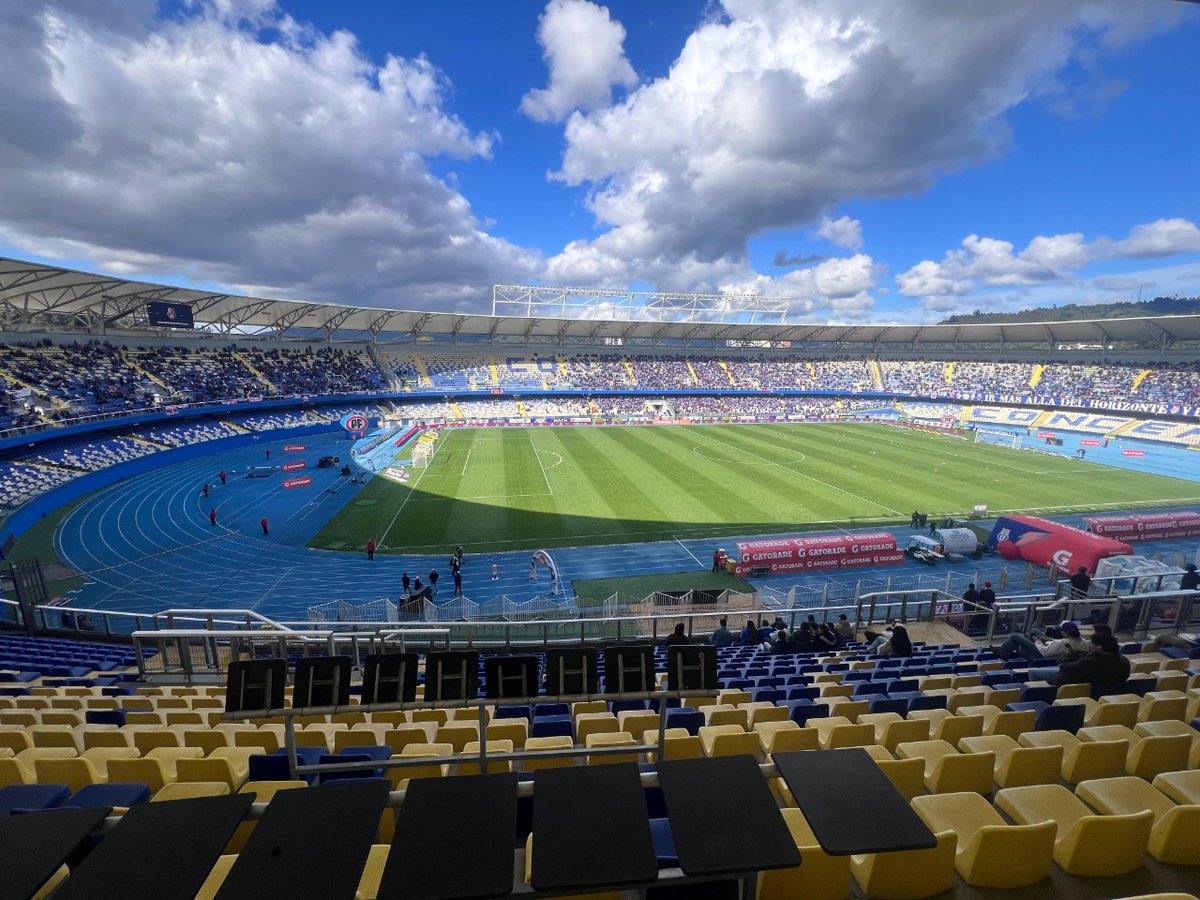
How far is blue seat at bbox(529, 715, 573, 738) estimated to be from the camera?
20.3 ft

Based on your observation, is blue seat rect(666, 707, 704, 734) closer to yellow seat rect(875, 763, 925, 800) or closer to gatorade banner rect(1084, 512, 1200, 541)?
yellow seat rect(875, 763, 925, 800)

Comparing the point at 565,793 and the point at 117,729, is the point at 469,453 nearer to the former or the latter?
the point at 117,729

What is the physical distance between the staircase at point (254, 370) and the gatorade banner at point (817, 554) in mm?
52743

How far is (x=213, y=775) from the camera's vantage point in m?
4.62

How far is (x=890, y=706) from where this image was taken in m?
6.87

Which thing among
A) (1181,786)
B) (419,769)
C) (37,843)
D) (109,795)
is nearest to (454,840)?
(37,843)

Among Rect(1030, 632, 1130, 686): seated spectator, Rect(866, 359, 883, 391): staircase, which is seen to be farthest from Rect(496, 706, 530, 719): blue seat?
Rect(866, 359, 883, 391): staircase

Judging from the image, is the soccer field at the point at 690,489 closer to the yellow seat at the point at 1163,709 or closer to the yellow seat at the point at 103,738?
the yellow seat at the point at 103,738

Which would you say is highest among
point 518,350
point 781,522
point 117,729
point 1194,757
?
point 518,350

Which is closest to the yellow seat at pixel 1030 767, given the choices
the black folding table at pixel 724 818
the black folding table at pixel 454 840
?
the black folding table at pixel 724 818

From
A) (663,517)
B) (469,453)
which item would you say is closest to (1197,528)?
(663,517)

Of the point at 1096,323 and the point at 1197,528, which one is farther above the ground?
the point at 1096,323

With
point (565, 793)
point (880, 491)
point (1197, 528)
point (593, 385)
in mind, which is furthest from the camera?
point (593, 385)

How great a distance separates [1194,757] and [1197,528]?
31.3 meters
